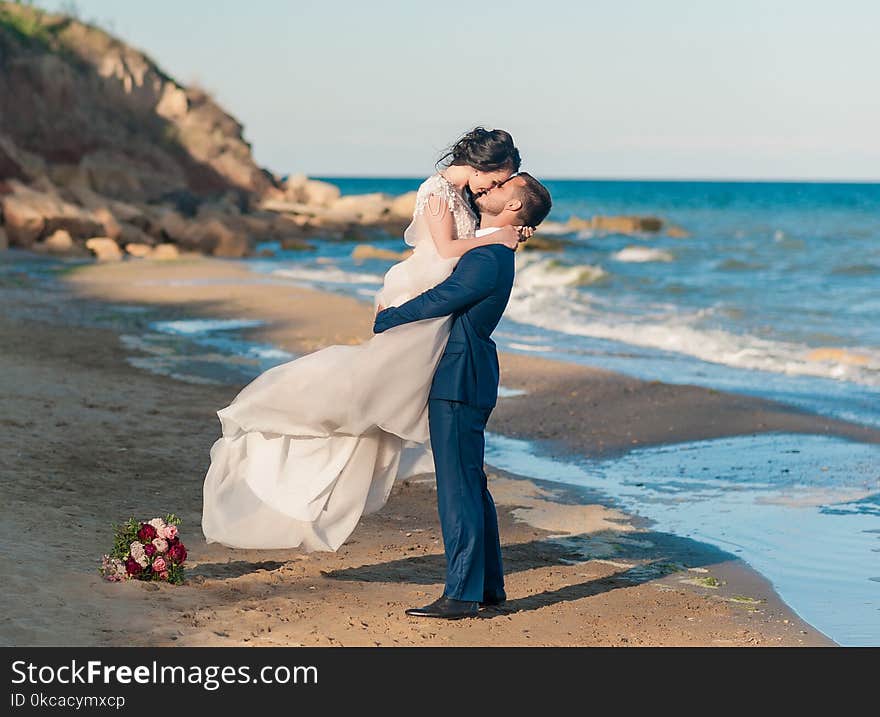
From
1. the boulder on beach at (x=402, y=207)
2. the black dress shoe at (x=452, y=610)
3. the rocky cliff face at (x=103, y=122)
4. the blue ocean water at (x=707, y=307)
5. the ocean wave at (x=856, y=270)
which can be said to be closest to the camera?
the black dress shoe at (x=452, y=610)

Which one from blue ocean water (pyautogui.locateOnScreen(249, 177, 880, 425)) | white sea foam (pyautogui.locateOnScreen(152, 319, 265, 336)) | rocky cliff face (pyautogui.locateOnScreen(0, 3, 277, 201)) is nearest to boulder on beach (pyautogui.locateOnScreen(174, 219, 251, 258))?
blue ocean water (pyautogui.locateOnScreen(249, 177, 880, 425))

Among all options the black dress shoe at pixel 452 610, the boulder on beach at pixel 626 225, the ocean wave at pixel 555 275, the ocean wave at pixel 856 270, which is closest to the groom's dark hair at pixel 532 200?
the black dress shoe at pixel 452 610

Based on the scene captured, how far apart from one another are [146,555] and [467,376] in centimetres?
177

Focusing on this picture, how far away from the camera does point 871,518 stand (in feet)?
27.7

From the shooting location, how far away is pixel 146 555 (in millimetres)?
6152

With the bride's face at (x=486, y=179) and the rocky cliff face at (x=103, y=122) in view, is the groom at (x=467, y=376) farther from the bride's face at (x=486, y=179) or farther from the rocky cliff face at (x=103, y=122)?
the rocky cliff face at (x=103, y=122)

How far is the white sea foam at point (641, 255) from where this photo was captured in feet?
142

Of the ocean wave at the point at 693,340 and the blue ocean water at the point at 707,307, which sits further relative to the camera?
the ocean wave at the point at 693,340

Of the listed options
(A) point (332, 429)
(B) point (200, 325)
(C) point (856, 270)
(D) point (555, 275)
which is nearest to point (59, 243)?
(D) point (555, 275)

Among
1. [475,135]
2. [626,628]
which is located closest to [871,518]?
[626,628]

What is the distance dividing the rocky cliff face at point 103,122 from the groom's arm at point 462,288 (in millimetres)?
33066

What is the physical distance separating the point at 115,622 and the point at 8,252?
25.7 meters

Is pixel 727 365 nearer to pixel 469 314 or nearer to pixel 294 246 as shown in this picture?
pixel 469 314
